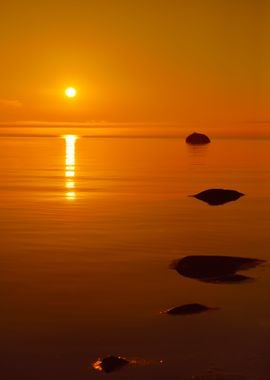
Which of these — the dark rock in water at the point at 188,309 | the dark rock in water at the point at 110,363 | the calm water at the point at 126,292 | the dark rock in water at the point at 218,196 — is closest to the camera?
the dark rock in water at the point at 110,363

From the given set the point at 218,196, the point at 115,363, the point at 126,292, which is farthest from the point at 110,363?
the point at 218,196

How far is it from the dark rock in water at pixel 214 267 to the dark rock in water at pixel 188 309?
2624 mm

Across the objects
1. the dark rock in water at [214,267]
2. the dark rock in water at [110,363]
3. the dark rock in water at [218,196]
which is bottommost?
the dark rock in water at [110,363]

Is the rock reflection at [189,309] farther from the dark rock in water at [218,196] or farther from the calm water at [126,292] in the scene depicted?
the dark rock in water at [218,196]

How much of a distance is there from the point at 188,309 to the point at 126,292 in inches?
101

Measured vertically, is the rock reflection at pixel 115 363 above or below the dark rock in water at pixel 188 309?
below

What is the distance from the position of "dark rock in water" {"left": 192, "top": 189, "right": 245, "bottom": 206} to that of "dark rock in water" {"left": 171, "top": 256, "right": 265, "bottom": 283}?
66.9 feet

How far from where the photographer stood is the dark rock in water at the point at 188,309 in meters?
16.8

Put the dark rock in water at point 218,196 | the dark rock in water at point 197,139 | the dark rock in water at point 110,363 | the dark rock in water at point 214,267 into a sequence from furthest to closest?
1. the dark rock in water at point 197,139
2. the dark rock in water at point 218,196
3. the dark rock in water at point 214,267
4. the dark rock in water at point 110,363

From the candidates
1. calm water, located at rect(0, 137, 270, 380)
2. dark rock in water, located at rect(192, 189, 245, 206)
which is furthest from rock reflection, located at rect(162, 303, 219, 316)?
dark rock in water, located at rect(192, 189, 245, 206)

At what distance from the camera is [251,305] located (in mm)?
17469

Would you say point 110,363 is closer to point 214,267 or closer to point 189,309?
point 189,309

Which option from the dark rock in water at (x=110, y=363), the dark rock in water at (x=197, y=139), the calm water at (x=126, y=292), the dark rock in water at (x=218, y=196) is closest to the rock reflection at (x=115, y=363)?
the dark rock in water at (x=110, y=363)

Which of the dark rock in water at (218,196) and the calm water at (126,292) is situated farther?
the dark rock in water at (218,196)
